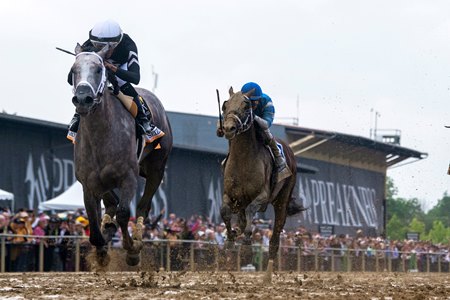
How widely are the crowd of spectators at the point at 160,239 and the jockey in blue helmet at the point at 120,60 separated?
2.57m

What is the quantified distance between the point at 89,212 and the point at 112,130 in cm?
96

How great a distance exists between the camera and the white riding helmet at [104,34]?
1306 centimetres

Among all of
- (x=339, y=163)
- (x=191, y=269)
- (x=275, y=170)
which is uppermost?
(x=339, y=163)

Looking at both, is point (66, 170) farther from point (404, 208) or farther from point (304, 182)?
point (404, 208)

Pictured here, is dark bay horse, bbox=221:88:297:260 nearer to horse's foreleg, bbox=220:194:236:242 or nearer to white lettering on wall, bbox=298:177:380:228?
horse's foreleg, bbox=220:194:236:242

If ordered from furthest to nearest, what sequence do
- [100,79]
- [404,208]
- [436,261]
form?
1. [404,208]
2. [436,261]
3. [100,79]

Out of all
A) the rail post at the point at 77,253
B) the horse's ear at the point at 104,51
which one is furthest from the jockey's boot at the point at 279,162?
the rail post at the point at 77,253

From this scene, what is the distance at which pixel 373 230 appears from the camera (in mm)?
53969

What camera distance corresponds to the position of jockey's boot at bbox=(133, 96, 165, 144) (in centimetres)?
1327

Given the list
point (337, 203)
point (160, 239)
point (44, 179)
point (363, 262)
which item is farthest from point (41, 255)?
point (337, 203)

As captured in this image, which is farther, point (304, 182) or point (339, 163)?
point (339, 163)

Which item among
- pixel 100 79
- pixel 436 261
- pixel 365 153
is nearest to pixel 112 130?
pixel 100 79

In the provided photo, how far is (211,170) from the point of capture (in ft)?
128

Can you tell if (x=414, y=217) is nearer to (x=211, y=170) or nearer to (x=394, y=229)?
(x=394, y=229)
